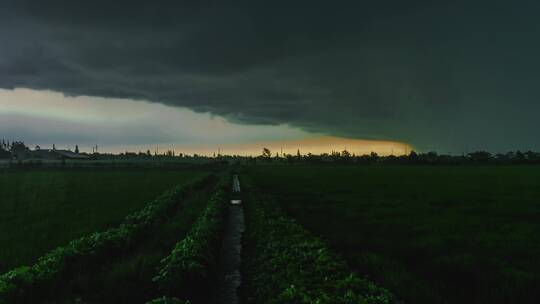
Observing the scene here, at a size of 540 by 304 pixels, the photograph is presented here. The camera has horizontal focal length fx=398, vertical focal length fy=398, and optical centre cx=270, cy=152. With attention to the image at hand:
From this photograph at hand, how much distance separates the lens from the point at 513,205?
942 inches

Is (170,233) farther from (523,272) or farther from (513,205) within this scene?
(513,205)

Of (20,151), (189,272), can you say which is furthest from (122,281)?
(20,151)

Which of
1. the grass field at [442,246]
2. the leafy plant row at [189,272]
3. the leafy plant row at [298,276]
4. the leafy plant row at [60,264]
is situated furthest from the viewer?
the grass field at [442,246]

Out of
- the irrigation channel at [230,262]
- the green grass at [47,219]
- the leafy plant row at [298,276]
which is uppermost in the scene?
the leafy plant row at [298,276]

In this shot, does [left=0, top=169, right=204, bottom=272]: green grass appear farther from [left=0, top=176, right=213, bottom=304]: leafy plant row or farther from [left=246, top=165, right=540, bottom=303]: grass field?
[left=246, top=165, right=540, bottom=303]: grass field

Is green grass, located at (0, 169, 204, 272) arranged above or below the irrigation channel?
above

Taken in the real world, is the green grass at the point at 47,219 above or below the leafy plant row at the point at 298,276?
below

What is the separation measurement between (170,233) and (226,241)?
2.43 m

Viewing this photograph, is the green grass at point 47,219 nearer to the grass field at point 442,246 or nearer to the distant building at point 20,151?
the grass field at point 442,246

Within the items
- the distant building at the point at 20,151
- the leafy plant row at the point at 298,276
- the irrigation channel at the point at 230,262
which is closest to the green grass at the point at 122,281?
the irrigation channel at the point at 230,262

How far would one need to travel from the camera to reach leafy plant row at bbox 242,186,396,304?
644cm

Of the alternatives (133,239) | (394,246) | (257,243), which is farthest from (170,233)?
(394,246)

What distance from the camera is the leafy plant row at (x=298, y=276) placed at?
→ 21.1ft

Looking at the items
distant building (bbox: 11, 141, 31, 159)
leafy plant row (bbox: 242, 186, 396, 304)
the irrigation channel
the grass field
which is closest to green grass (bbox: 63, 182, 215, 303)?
the irrigation channel
